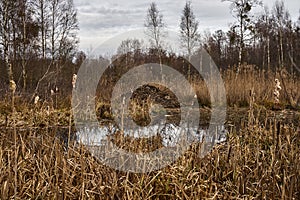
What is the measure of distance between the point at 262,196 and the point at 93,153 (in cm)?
149

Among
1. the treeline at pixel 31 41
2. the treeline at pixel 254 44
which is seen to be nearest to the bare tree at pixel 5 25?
the treeline at pixel 31 41

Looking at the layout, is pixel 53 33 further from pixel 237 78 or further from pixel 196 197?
pixel 196 197

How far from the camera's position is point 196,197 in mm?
2504

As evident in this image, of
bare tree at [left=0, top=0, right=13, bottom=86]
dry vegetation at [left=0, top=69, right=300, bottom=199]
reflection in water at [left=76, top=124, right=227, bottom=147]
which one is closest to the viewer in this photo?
dry vegetation at [left=0, top=69, right=300, bottom=199]

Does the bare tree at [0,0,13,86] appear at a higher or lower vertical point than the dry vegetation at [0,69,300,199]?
higher

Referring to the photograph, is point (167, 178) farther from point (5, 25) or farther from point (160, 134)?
point (5, 25)

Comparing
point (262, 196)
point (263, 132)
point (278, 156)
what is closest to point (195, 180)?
point (262, 196)

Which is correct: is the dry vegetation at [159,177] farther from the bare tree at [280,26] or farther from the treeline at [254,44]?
the treeline at [254,44]

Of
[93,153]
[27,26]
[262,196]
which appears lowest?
[262,196]

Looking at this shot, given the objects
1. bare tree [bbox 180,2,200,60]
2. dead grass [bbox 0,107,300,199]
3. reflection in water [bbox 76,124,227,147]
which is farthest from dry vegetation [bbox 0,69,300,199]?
bare tree [bbox 180,2,200,60]

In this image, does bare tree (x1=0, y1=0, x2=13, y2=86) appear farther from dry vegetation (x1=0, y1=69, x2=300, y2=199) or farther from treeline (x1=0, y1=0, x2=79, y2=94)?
dry vegetation (x1=0, y1=69, x2=300, y2=199)

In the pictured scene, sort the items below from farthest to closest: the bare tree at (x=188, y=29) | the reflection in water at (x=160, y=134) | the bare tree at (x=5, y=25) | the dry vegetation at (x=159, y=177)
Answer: the bare tree at (x=188, y=29) → the bare tree at (x=5, y=25) → the reflection in water at (x=160, y=134) → the dry vegetation at (x=159, y=177)

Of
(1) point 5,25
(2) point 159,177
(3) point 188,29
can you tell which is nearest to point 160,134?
(2) point 159,177

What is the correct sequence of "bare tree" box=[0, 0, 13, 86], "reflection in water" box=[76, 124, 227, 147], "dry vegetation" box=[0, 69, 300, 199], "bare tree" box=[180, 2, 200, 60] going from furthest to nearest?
1. "bare tree" box=[180, 2, 200, 60]
2. "bare tree" box=[0, 0, 13, 86]
3. "reflection in water" box=[76, 124, 227, 147]
4. "dry vegetation" box=[0, 69, 300, 199]
